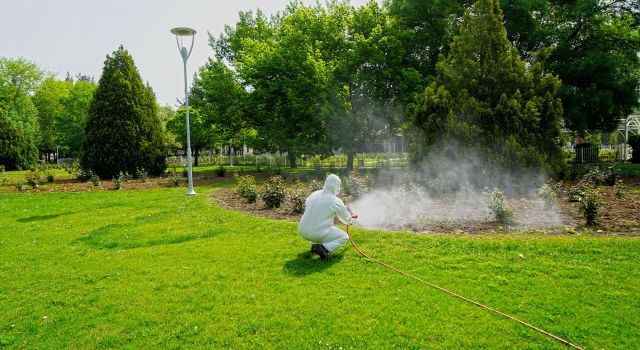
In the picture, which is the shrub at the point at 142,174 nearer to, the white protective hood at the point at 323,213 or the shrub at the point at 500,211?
the white protective hood at the point at 323,213

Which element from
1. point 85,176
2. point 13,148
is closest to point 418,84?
point 85,176

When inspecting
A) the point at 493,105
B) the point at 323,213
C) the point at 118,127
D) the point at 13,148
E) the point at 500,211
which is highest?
the point at 118,127

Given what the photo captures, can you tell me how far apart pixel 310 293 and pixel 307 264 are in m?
1.15

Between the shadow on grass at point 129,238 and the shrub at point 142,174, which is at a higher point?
the shrub at point 142,174

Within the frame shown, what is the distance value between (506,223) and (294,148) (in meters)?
15.8

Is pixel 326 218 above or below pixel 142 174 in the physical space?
below

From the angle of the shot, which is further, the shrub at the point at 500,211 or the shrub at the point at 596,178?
the shrub at the point at 596,178

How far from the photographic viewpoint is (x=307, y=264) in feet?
20.2

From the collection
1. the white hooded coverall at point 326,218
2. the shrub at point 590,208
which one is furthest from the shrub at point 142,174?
the shrub at point 590,208

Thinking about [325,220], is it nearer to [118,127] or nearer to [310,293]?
[310,293]

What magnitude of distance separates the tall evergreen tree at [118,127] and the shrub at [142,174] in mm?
362

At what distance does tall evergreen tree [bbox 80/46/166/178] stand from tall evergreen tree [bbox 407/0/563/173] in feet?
52.6

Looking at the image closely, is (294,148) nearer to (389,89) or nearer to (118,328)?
(389,89)

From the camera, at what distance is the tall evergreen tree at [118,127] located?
854 inches
